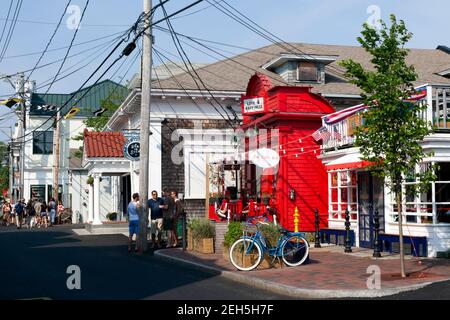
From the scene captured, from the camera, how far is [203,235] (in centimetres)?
1888

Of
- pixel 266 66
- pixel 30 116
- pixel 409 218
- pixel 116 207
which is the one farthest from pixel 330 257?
pixel 30 116

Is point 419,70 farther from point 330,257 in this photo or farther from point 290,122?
point 330,257

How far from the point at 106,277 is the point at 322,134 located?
10298mm

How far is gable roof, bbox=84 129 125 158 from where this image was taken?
30.9 metres

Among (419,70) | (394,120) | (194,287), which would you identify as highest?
(419,70)

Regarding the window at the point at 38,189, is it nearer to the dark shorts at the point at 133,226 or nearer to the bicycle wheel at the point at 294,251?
the dark shorts at the point at 133,226

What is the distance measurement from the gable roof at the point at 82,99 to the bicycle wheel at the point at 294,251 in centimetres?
4179

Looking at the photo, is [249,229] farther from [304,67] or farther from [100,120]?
[100,120]

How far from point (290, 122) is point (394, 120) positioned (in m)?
9.44

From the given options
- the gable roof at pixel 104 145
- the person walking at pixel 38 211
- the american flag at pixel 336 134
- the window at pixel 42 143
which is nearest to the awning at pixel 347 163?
the american flag at pixel 336 134

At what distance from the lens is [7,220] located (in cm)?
4259

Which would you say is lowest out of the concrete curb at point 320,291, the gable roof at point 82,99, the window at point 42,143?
the concrete curb at point 320,291

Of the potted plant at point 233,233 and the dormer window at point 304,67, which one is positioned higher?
the dormer window at point 304,67

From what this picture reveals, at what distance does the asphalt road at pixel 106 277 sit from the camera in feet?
37.3
